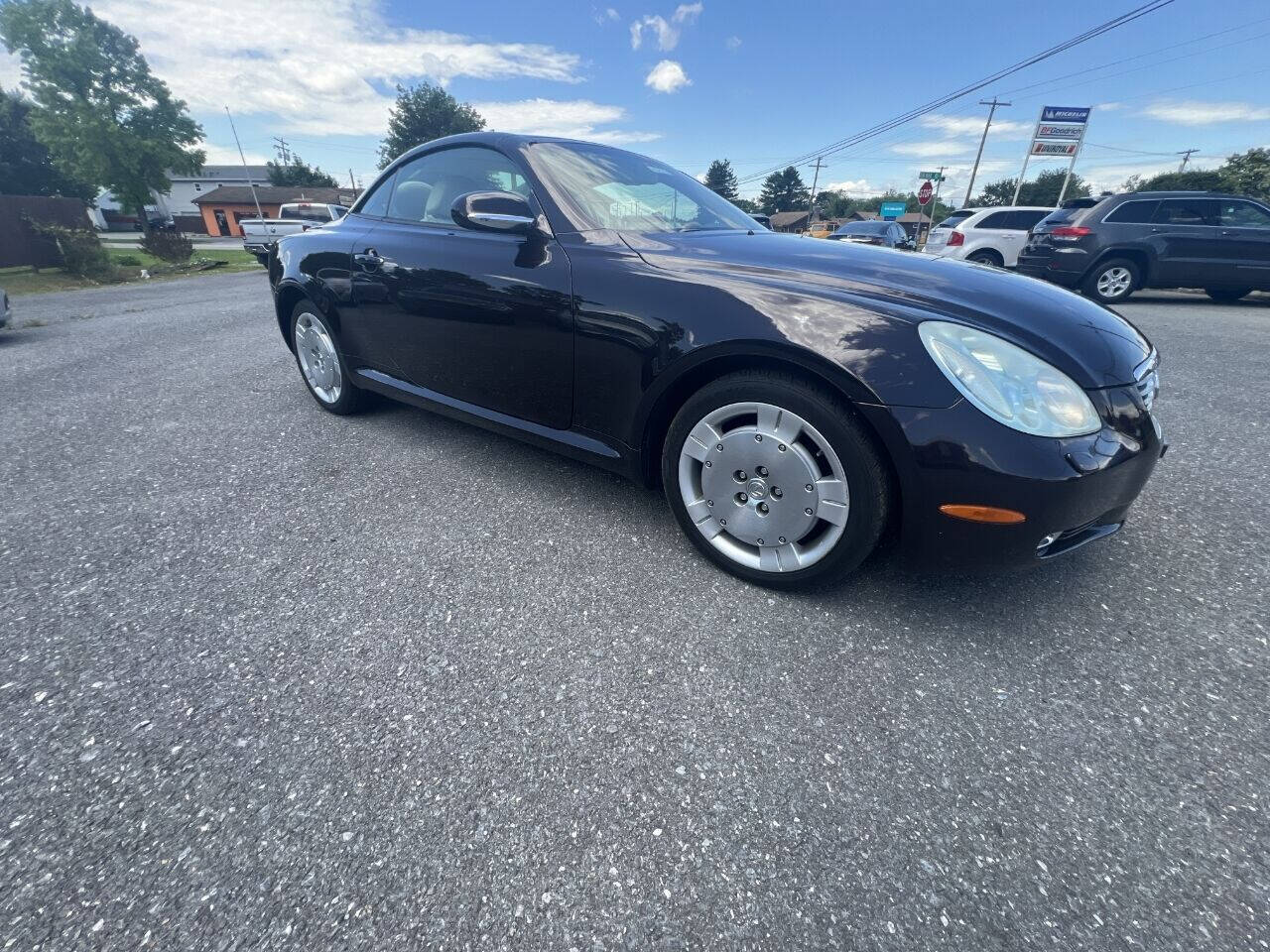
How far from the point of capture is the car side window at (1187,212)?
782 cm

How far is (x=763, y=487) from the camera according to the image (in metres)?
1.86

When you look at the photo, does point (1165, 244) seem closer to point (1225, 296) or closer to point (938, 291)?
point (1225, 296)

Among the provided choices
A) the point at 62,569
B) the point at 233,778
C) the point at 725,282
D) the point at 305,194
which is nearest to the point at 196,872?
the point at 233,778

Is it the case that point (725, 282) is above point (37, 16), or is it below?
below

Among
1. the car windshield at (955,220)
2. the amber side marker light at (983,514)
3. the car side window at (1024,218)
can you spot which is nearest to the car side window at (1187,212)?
the car side window at (1024,218)

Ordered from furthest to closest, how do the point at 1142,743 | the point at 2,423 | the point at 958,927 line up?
the point at 2,423
the point at 1142,743
the point at 958,927

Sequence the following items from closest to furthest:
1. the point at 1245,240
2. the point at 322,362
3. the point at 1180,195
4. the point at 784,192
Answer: the point at 322,362 → the point at 1245,240 → the point at 1180,195 → the point at 784,192

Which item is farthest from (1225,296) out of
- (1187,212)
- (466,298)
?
(466,298)

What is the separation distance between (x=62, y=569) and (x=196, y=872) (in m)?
1.59

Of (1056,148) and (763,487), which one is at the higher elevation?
(1056,148)

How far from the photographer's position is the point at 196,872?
1115 mm

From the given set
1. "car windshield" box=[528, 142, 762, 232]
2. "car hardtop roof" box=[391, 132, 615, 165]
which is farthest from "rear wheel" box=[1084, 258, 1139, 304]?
"car hardtop roof" box=[391, 132, 615, 165]

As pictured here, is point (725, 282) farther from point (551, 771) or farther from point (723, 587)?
point (551, 771)

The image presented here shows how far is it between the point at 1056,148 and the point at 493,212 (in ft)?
88.8
